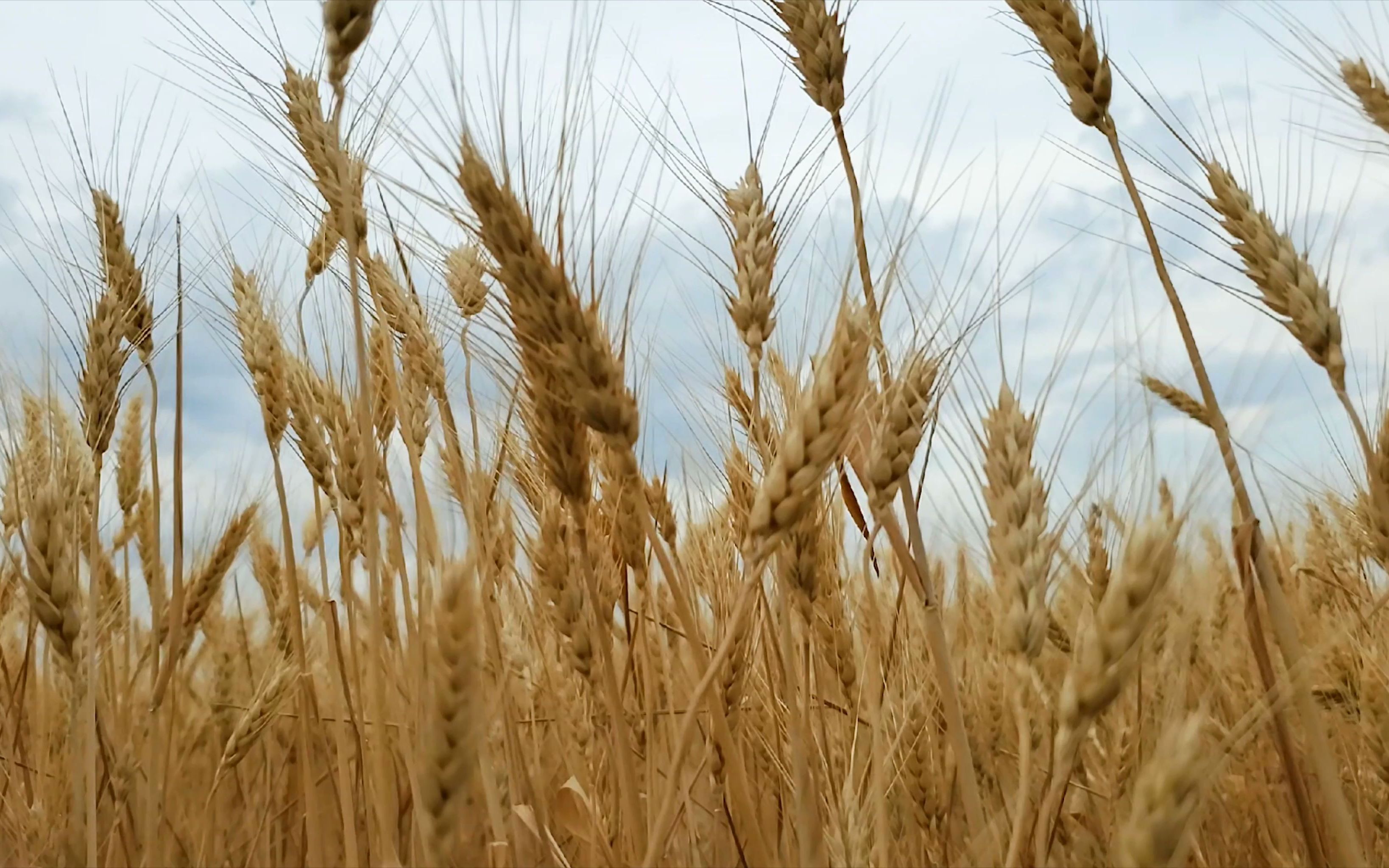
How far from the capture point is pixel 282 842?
291cm

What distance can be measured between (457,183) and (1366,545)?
1.76m

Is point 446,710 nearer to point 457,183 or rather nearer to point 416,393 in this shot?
point 457,183

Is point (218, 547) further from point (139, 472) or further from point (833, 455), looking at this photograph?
point (833, 455)

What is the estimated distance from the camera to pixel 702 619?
2012 mm

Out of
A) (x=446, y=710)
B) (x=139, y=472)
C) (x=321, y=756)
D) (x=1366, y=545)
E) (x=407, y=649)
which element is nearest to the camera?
(x=446, y=710)

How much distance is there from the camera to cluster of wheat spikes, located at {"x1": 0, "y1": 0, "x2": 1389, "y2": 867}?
1.00m

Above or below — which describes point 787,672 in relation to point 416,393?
below

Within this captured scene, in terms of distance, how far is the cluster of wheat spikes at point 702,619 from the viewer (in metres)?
1.00

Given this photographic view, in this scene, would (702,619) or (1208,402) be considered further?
(702,619)

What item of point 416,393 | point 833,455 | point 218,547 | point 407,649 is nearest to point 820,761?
point 407,649

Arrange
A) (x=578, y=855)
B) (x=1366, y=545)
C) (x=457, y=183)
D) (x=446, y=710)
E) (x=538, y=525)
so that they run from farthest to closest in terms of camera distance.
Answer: (x=578, y=855)
(x=1366, y=545)
(x=538, y=525)
(x=457, y=183)
(x=446, y=710)

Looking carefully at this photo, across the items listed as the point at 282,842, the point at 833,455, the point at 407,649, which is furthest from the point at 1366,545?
the point at 282,842

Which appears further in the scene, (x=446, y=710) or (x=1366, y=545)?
(x=1366, y=545)

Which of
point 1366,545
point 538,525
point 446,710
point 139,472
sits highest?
point 139,472
